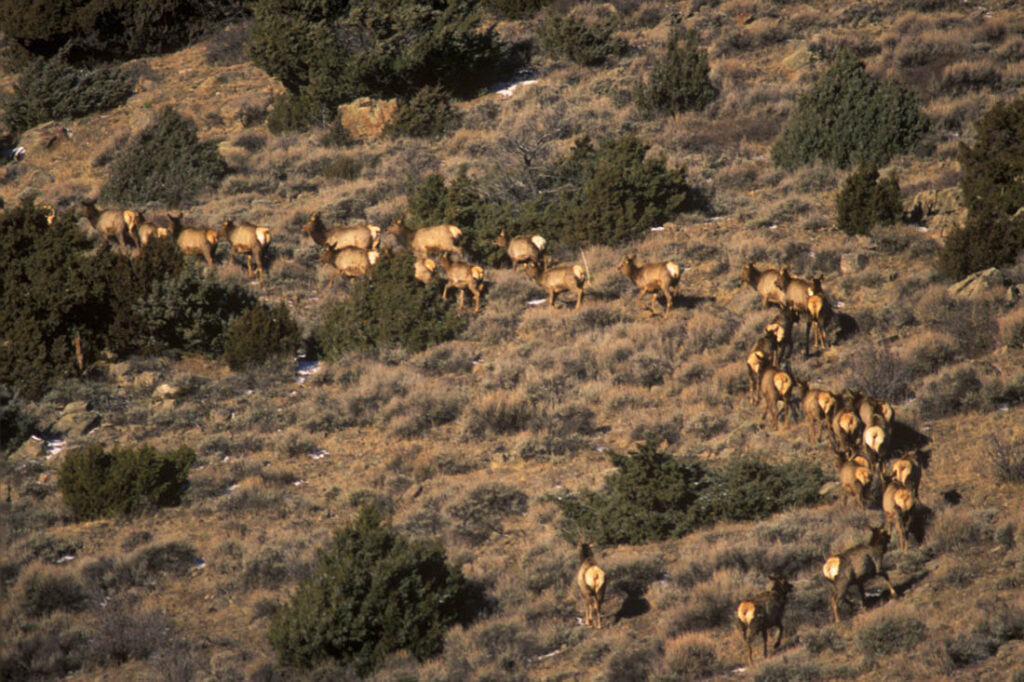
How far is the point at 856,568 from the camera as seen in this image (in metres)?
13.6

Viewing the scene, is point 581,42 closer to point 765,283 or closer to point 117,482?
point 765,283

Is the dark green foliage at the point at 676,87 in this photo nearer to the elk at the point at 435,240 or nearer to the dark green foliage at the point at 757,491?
the elk at the point at 435,240

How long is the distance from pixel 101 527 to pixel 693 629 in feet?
28.2

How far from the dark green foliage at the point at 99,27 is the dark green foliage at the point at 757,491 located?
32337 mm

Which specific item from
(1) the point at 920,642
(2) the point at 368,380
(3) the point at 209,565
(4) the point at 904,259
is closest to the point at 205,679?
(3) the point at 209,565

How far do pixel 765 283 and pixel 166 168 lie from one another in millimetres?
17786

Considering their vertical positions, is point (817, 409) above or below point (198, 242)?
below

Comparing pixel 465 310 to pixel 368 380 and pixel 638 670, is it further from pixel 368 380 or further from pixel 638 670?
pixel 638 670

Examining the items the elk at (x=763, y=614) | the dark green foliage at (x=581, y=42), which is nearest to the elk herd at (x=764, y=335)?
the elk at (x=763, y=614)

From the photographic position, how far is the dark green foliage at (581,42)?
3762 centimetres

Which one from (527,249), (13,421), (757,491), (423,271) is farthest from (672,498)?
(13,421)

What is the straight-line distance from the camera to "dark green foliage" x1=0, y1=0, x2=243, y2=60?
42.0 m

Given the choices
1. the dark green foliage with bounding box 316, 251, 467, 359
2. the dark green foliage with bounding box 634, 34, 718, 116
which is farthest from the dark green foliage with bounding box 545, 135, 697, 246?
the dark green foliage with bounding box 634, 34, 718, 116

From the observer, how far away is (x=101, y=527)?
A: 17609mm
